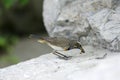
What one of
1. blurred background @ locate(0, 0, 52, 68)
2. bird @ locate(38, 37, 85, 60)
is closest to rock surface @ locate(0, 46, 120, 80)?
bird @ locate(38, 37, 85, 60)

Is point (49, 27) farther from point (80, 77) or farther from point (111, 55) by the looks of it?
point (80, 77)

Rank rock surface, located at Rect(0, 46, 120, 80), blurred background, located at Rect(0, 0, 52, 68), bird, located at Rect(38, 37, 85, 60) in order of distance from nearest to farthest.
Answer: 1. rock surface, located at Rect(0, 46, 120, 80)
2. bird, located at Rect(38, 37, 85, 60)
3. blurred background, located at Rect(0, 0, 52, 68)

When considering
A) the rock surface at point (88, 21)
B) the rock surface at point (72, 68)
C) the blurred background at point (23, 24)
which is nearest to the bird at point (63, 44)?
the rock surface at point (72, 68)

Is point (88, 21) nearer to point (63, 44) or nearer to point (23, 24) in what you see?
point (63, 44)

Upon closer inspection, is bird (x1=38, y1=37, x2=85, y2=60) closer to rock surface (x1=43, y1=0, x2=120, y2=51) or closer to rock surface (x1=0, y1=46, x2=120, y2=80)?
rock surface (x1=0, y1=46, x2=120, y2=80)

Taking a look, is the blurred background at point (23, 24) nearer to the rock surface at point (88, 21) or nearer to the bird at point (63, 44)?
the rock surface at point (88, 21)

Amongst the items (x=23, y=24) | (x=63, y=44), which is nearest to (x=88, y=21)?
(x=63, y=44)
